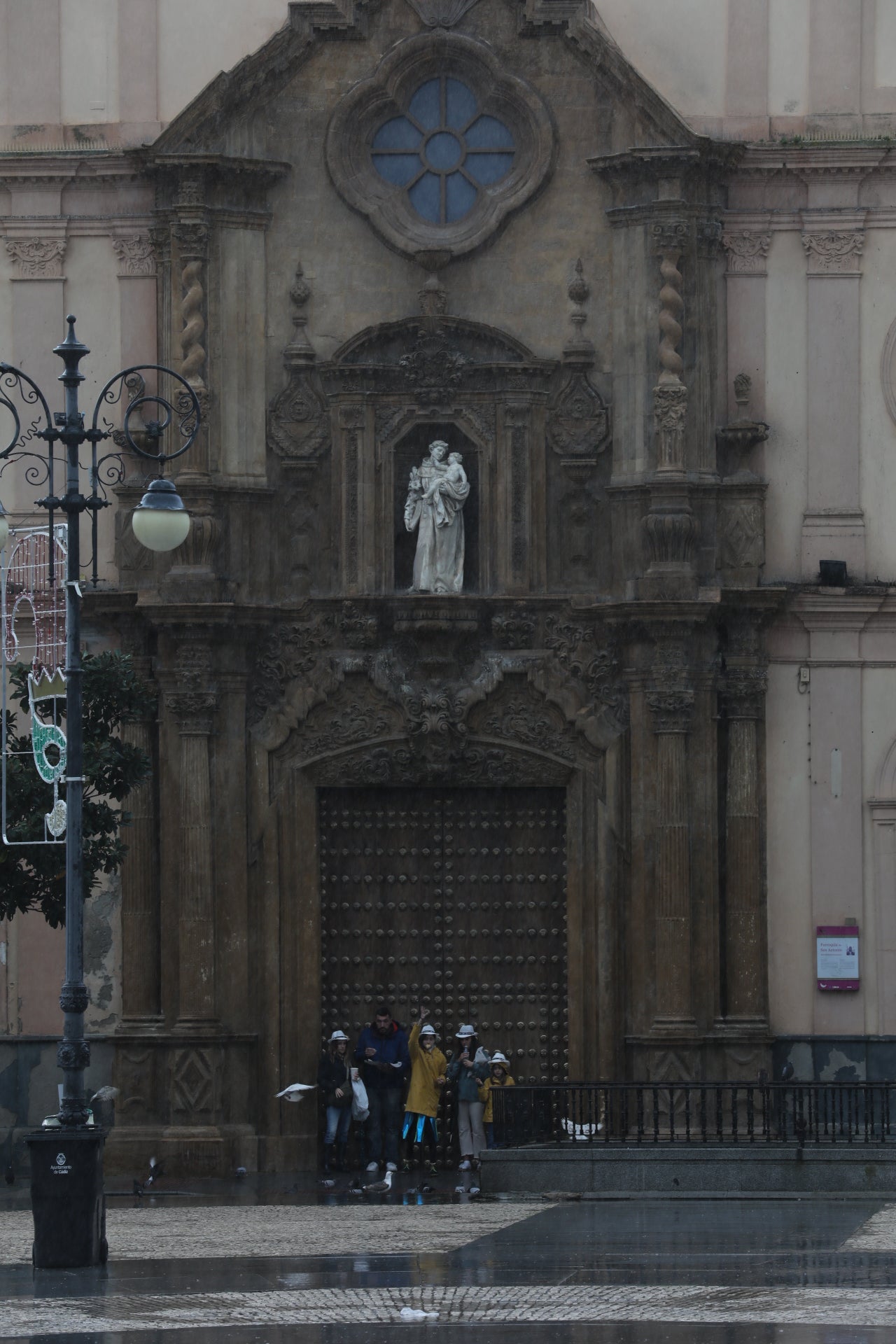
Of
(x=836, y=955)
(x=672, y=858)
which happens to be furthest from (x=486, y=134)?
(x=836, y=955)

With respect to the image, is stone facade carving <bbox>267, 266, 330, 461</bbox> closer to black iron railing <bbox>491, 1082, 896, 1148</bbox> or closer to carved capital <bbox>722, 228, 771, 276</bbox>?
carved capital <bbox>722, 228, 771, 276</bbox>

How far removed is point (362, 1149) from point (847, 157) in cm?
1099

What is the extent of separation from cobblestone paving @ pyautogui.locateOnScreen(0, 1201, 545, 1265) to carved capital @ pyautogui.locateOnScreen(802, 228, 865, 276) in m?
10.0

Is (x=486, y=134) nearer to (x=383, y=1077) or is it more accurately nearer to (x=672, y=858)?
(x=672, y=858)

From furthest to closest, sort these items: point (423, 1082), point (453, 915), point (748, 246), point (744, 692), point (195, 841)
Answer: point (748, 246)
point (453, 915)
point (744, 692)
point (195, 841)
point (423, 1082)

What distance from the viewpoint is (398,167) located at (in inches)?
1167

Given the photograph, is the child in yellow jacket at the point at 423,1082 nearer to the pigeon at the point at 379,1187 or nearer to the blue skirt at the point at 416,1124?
the blue skirt at the point at 416,1124

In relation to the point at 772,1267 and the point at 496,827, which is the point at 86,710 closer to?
the point at 496,827

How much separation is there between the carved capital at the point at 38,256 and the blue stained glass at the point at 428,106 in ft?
12.5

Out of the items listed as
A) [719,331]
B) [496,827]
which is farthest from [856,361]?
[496,827]

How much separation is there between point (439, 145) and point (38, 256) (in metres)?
4.25

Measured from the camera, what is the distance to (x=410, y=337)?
29281 mm

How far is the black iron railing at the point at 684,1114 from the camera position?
25.8m

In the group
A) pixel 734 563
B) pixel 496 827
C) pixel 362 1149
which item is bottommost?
pixel 362 1149
